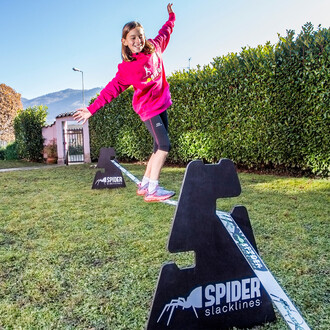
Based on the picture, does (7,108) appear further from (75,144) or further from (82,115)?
(82,115)

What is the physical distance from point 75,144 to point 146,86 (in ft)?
35.1

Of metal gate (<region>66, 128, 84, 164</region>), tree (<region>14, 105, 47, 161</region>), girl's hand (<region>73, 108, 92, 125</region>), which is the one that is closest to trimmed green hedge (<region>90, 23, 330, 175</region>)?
girl's hand (<region>73, 108, 92, 125</region>)

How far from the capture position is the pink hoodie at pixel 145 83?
280 cm

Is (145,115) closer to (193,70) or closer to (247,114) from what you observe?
(247,114)

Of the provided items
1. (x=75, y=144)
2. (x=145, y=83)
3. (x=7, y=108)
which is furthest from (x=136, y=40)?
(x=7, y=108)

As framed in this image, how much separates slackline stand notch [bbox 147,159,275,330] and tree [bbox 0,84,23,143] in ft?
105

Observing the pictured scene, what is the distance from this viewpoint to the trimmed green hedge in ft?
16.3

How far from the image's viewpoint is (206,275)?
48.1 inches

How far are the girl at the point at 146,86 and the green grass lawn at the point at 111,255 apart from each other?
61 centimetres

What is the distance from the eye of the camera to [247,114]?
6035mm

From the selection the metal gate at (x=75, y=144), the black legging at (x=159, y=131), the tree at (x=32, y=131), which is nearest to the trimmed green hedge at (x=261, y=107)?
the black legging at (x=159, y=131)

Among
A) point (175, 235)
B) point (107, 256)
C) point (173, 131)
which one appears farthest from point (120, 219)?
point (173, 131)

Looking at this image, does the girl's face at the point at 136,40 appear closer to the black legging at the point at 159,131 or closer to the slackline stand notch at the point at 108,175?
the black legging at the point at 159,131

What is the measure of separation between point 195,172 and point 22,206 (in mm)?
3048
